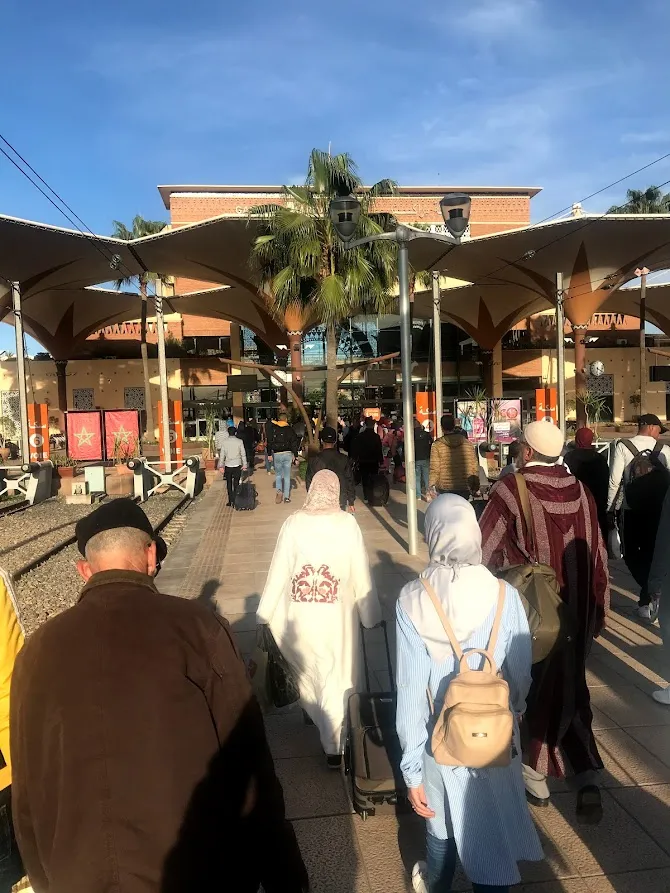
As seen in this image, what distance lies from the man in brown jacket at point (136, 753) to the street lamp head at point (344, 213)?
7.84 m

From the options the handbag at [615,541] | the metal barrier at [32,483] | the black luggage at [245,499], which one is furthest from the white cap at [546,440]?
the metal barrier at [32,483]

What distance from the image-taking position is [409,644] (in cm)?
211

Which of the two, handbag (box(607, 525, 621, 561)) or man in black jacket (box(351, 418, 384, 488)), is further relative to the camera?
man in black jacket (box(351, 418, 384, 488))

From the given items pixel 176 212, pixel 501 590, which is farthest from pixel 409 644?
pixel 176 212

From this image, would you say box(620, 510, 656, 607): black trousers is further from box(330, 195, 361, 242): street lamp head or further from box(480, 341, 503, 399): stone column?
box(480, 341, 503, 399): stone column

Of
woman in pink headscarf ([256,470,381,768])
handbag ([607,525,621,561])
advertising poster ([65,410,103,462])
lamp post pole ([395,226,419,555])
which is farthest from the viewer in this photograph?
advertising poster ([65,410,103,462])

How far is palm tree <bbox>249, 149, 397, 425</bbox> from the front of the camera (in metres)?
15.8

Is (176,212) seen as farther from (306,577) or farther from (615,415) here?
(306,577)

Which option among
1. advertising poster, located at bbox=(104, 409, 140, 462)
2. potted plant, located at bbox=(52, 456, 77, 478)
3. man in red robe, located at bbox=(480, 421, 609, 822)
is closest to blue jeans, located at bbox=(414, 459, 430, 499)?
man in red robe, located at bbox=(480, 421, 609, 822)

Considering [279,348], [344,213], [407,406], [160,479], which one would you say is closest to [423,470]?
[407,406]

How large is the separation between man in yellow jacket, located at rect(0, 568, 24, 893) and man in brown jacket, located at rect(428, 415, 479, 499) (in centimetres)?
570

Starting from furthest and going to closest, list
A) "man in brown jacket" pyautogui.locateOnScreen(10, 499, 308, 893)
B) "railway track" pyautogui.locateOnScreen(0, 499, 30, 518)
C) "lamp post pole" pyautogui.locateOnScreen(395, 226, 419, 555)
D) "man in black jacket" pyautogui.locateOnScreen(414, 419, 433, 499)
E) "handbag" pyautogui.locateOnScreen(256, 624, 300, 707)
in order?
"railway track" pyautogui.locateOnScreen(0, 499, 30, 518)
"man in black jacket" pyautogui.locateOnScreen(414, 419, 433, 499)
"lamp post pole" pyautogui.locateOnScreen(395, 226, 419, 555)
"handbag" pyautogui.locateOnScreen(256, 624, 300, 707)
"man in brown jacket" pyautogui.locateOnScreen(10, 499, 308, 893)

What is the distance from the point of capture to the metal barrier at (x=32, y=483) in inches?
595

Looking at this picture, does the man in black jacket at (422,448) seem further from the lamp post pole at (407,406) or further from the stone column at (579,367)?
the stone column at (579,367)
